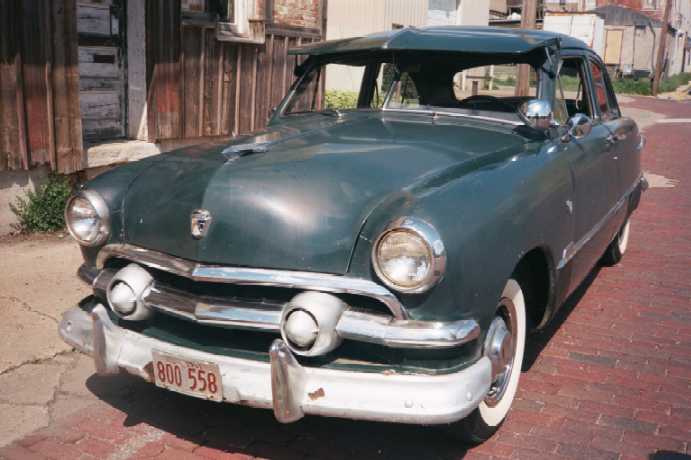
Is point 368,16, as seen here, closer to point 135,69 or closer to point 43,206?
point 135,69

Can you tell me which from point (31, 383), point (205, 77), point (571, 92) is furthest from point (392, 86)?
point (205, 77)

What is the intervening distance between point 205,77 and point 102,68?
114 cm

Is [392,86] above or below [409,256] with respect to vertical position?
A: above

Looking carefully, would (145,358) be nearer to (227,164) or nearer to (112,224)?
(112,224)

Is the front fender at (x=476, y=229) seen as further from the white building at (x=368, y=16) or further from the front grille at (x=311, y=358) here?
the white building at (x=368, y=16)

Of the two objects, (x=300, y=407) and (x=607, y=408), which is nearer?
(x=300, y=407)

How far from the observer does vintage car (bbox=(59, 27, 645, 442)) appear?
2719 millimetres

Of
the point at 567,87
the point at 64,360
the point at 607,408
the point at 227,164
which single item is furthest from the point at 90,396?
the point at 567,87

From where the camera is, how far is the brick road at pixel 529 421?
131 inches

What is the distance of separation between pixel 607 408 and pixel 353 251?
1.72 meters

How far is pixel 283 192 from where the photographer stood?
3014 millimetres

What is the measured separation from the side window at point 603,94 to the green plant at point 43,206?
433cm

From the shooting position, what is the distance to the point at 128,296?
3.09 metres

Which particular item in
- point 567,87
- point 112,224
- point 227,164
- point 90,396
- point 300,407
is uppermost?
point 567,87
